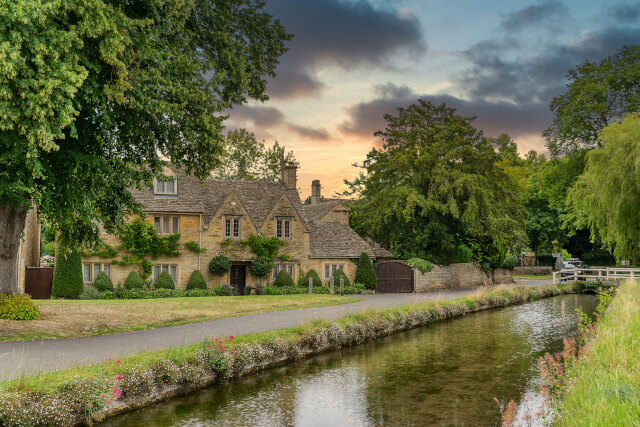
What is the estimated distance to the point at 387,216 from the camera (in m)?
47.5

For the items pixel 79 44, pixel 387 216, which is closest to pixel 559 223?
pixel 387 216

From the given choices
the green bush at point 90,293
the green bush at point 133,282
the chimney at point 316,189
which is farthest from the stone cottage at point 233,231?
the chimney at point 316,189

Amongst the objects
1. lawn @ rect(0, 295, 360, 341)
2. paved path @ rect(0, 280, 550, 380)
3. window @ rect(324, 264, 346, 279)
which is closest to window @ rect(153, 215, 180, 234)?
lawn @ rect(0, 295, 360, 341)

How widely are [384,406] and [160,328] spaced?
10.7 metres

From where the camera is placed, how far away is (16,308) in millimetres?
19203

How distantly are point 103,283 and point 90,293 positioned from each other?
4.63 ft

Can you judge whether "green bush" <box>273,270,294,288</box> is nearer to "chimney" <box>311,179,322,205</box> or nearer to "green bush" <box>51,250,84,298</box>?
"green bush" <box>51,250,84,298</box>

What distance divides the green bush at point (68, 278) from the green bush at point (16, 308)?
16106 mm

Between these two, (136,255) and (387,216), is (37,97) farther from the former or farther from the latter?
(387,216)

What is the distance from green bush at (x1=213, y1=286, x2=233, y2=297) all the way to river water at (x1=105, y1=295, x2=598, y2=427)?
1995cm

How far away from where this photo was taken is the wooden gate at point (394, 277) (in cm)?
4494

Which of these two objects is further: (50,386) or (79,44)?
(79,44)

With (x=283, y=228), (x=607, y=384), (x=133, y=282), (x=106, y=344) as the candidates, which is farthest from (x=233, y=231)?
(x=607, y=384)

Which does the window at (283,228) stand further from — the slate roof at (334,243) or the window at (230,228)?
the window at (230,228)
